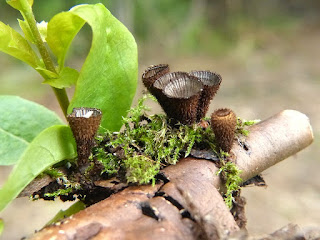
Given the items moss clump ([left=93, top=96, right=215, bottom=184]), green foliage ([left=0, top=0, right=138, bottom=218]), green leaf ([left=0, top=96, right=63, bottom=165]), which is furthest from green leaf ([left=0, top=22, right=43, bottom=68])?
moss clump ([left=93, top=96, right=215, bottom=184])

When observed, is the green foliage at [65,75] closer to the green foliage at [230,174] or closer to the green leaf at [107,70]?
the green leaf at [107,70]

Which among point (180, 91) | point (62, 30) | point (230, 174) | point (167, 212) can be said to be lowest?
point (167, 212)

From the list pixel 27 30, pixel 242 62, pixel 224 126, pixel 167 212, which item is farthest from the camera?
pixel 242 62

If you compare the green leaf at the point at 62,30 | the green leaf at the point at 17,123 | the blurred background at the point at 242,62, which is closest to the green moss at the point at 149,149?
the green leaf at the point at 17,123

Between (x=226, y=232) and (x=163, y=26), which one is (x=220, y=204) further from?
(x=163, y=26)

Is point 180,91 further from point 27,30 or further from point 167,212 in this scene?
point 27,30

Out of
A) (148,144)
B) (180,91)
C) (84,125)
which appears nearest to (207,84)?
(180,91)

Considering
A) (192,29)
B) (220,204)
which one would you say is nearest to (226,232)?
(220,204)
